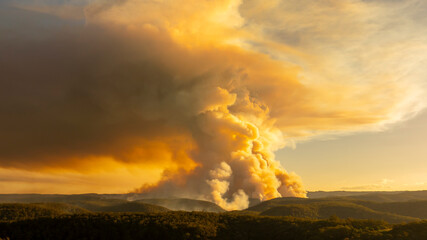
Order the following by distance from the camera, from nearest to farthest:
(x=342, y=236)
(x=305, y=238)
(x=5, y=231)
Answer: (x=342, y=236) → (x=305, y=238) → (x=5, y=231)

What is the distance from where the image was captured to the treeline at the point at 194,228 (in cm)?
11250

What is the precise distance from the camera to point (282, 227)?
135 metres

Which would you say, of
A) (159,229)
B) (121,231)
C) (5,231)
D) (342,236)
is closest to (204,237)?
(159,229)

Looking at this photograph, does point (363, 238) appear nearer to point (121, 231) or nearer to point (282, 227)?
point (282, 227)

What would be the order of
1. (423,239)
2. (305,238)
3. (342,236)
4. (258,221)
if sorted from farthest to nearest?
(258,221) < (305,238) < (342,236) < (423,239)

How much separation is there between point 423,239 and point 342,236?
23.2 m

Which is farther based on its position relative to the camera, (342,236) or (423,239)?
(342,236)

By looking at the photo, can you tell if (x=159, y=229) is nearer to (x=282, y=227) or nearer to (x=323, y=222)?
(x=282, y=227)

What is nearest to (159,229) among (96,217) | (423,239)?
(96,217)

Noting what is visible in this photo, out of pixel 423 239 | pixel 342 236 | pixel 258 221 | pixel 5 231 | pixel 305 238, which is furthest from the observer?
pixel 258 221

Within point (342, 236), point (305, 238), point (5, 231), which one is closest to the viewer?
point (342, 236)

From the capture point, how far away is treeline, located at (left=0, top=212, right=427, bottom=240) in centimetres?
11250

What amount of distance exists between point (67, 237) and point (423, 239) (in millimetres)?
117371

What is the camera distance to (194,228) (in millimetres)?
122062
